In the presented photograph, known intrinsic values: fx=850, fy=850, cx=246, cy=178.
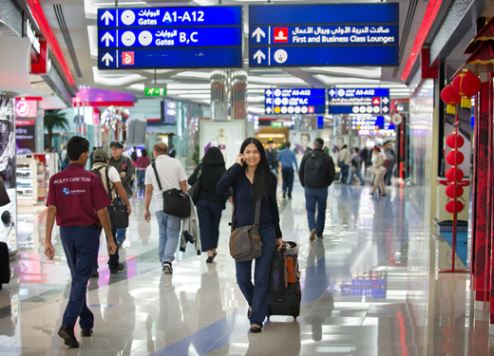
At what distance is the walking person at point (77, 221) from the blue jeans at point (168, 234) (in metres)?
3.40

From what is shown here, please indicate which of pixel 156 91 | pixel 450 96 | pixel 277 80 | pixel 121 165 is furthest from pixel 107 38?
pixel 277 80

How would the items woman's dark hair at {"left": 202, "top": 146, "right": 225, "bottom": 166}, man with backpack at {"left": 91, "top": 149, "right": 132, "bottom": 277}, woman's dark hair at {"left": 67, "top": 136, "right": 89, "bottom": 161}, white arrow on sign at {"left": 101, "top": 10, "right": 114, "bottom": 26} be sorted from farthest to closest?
white arrow on sign at {"left": 101, "top": 10, "right": 114, "bottom": 26}, woman's dark hair at {"left": 202, "top": 146, "right": 225, "bottom": 166}, man with backpack at {"left": 91, "top": 149, "right": 132, "bottom": 277}, woman's dark hair at {"left": 67, "top": 136, "right": 89, "bottom": 161}

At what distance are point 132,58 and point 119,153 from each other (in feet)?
4.38

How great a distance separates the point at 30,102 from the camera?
25.8 m

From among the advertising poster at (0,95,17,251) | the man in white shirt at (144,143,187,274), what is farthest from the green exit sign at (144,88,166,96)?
the man in white shirt at (144,143,187,274)

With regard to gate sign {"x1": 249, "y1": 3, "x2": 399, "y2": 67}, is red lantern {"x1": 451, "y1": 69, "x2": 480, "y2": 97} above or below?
below

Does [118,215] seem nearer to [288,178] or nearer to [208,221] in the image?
[208,221]

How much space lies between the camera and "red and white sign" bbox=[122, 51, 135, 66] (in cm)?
1134

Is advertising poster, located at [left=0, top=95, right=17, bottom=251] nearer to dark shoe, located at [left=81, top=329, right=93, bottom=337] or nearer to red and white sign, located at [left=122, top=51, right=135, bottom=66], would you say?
red and white sign, located at [left=122, top=51, right=135, bottom=66]

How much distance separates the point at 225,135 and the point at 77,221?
13897mm

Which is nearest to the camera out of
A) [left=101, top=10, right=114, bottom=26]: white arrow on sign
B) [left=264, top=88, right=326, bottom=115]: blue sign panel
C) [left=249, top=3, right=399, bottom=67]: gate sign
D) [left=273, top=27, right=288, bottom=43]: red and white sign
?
[left=249, top=3, right=399, bottom=67]: gate sign

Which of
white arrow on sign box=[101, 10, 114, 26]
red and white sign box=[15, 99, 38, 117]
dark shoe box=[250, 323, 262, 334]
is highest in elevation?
white arrow on sign box=[101, 10, 114, 26]

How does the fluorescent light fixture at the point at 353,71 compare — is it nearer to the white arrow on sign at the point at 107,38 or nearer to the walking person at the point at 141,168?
the walking person at the point at 141,168

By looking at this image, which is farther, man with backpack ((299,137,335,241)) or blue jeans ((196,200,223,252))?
man with backpack ((299,137,335,241))
